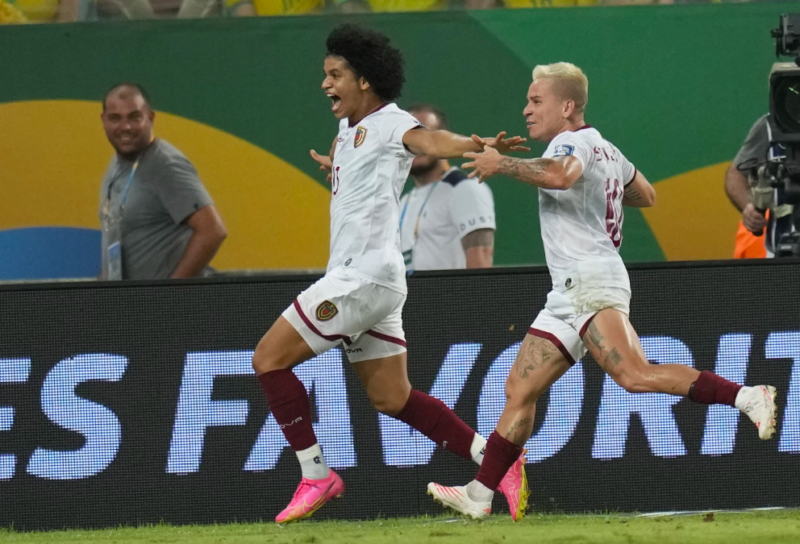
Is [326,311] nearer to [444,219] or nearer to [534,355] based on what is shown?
[534,355]

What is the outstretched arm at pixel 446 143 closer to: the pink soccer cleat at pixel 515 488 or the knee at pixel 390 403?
the knee at pixel 390 403

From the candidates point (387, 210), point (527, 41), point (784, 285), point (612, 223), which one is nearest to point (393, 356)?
point (387, 210)

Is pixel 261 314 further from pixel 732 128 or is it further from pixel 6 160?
pixel 732 128

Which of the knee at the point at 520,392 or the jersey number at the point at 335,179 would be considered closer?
the knee at the point at 520,392

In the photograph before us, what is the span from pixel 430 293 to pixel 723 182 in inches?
119

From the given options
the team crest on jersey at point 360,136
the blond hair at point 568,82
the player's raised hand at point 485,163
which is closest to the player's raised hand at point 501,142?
the player's raised hand at point 485,163

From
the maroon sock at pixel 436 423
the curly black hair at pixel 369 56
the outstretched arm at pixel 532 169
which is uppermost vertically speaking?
the curly black hair at pixel 369 56

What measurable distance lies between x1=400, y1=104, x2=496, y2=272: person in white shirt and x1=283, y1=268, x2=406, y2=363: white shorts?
2.17 metres

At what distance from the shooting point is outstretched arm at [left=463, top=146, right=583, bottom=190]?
5.03 metres

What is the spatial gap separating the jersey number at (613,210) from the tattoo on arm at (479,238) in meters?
2.14

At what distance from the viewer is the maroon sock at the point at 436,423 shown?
566 cm

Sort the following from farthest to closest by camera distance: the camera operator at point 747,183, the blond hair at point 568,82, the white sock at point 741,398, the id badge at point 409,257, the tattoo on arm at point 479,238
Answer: the id badge at point 409,257 → the tattoo on arm at point 479,238 → the camera operator at point 747,183 → the blond hair at point 568,82 → the white sock at point 741,398

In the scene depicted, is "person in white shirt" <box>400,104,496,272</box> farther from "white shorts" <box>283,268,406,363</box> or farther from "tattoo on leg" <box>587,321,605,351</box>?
"tattoo on leg" <box>587,321,605,351</box>

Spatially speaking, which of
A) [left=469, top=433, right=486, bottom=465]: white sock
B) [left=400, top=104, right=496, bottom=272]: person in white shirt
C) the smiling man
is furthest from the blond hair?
the smiling man
